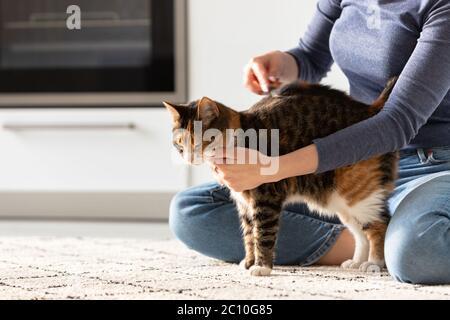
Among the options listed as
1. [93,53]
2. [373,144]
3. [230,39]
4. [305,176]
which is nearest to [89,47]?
[93,53]

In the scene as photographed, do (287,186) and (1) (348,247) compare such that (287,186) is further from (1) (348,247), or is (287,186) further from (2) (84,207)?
(2) (84,207)

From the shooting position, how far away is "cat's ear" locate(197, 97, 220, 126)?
161cm

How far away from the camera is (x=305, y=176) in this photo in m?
1.67

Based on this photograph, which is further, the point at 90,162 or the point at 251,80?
the point at 90,162

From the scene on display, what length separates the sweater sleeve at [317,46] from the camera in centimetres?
194

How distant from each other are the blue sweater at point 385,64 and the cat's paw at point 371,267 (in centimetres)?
26

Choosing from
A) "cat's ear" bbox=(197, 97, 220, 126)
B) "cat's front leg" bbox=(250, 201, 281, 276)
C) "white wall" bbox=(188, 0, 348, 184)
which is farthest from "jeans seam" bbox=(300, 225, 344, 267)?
"white wall" bbox=(188, 0, 348, 184)

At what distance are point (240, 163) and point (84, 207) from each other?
Answer: 1.51 m

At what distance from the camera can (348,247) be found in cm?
187

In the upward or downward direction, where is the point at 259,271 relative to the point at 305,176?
downward

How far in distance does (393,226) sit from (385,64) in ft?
1.13

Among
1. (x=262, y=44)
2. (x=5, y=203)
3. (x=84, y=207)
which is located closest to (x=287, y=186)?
(x=262, y=44)

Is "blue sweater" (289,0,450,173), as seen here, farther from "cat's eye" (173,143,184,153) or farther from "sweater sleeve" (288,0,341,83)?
"cat's eye" (173,143,184,153)

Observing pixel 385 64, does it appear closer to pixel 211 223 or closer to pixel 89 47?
pixel 211 223
